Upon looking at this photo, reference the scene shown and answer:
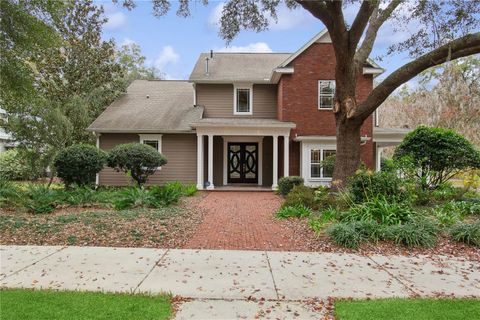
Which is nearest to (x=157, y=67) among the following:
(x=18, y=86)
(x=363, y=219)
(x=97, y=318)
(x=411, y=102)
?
(x=411, y=102)

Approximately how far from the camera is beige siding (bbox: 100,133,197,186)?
17609 millimetres

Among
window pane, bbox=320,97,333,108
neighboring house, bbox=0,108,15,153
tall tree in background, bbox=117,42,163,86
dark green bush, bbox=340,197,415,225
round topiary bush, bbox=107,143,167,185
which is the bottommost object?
dark green bush, bbox=340,197,415,225

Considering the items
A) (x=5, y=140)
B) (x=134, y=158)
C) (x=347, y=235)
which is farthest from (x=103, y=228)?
(x=5, y=140)

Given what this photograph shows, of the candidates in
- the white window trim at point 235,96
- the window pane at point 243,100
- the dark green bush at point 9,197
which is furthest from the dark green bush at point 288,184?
the dark green bush at point 9,197

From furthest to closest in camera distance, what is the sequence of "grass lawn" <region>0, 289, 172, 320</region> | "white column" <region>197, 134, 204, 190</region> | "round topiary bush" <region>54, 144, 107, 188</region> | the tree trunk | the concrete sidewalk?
"white column" <region>197, 134, 204, 190</region> → "round topiary bush" <region>54, 144, 107, 188</region> → the tree trunk → the concrete sidewalk → "grass lawn" <region>0, 289, 172, 320</region>

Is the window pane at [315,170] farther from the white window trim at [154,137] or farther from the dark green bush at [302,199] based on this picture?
the white window trim at [154,137]

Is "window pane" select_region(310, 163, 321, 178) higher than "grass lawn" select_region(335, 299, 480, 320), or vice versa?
"window pane" select_region(310, 163, 321, 178)

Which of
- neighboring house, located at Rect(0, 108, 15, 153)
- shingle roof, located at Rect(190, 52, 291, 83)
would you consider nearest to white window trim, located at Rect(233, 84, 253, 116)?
shingle roof, located at Rect(190, 52, 291, 83)

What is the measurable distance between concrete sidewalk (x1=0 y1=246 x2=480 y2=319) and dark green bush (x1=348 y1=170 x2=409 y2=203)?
3127 mm

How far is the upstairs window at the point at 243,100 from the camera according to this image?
18.6 metres

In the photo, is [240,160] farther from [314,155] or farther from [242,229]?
[242,229]

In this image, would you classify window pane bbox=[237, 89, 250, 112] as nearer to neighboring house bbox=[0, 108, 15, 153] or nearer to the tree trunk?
the tree trunk

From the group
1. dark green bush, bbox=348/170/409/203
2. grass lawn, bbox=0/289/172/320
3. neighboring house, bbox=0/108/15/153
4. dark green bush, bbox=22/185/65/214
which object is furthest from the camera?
neighboring house, bbox=0/108/15/153

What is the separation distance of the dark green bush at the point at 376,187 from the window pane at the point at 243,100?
10.1m
